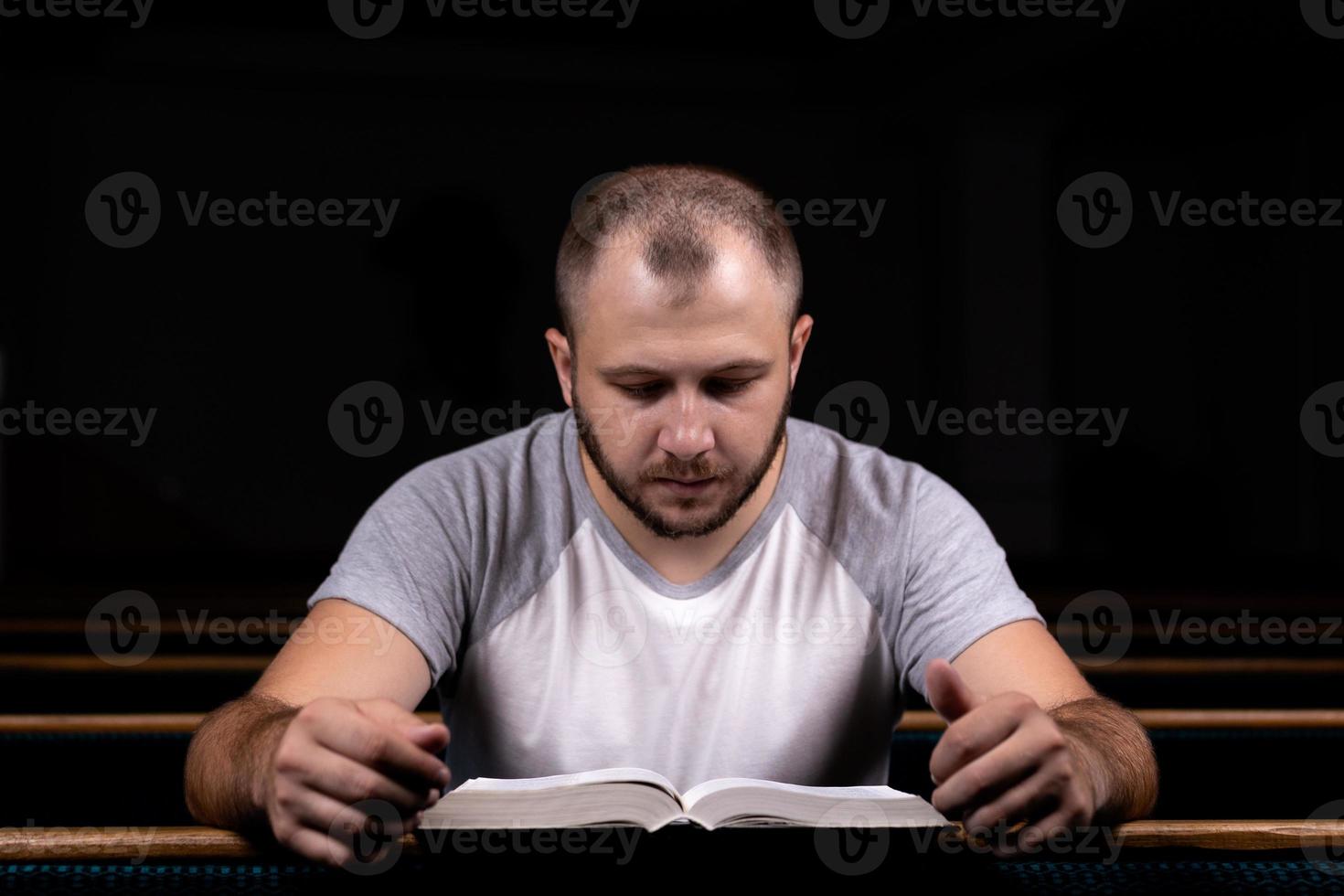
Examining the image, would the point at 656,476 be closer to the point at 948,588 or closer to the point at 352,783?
the point at 948,588

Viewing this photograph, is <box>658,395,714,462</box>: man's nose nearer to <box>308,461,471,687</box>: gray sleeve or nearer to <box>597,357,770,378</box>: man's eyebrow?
<box>597,357,770,378</box>: man's eyebrow

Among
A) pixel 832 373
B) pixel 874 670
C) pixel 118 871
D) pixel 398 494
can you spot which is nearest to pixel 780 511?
pixel 874 670

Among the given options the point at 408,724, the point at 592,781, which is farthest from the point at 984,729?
the point at 408,724

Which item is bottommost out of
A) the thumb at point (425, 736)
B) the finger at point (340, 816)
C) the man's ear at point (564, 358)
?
the finger at point (340, 816)

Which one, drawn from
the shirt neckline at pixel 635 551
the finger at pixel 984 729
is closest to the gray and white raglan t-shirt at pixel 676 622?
the shirt neckline at pixel 635 551

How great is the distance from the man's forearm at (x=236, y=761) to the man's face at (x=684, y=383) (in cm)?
45

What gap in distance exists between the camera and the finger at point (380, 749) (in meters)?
0.82

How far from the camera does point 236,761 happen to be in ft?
3.20

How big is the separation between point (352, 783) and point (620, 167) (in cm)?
466

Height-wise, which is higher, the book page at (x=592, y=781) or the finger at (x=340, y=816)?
the book page at (x=592, y=781)

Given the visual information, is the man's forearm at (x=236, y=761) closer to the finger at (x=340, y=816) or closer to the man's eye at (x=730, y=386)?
the finger at (x=340, y=816)

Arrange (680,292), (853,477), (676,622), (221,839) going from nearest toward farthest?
(221,839) < (680,292) < (676,622) < (853,477)

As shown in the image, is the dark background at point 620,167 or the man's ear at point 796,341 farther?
the dark background at point 620,167

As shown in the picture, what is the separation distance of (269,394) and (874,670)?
4175mm
